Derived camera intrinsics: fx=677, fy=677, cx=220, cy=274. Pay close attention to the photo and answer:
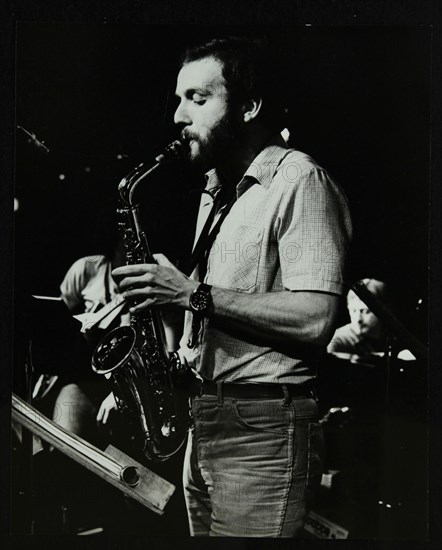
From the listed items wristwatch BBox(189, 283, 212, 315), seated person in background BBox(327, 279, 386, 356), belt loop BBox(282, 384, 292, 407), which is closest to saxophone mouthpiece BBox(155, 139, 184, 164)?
wristwatch BBox(189, 283, 212, 315)

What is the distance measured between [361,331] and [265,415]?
42cm

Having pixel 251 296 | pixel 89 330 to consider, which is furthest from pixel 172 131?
pixel 89 330

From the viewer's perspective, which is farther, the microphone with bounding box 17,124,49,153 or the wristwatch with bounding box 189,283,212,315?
the microphone with bounding box 17,124,49,153

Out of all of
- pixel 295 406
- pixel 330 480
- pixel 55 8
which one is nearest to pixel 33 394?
pixel 295 406

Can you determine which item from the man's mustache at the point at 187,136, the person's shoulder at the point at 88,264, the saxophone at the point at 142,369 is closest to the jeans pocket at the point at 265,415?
the saxophone at the point at 142,369

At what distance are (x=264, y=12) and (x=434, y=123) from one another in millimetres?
697

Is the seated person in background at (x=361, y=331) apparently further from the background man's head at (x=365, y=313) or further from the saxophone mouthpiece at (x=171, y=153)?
the saxophone mouthpiece at (x=171, y=153)

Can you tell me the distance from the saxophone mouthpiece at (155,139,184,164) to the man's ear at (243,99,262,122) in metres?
0.24

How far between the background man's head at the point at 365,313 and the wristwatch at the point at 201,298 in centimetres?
46

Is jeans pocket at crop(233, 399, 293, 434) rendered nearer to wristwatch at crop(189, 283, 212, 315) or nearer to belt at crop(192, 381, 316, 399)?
belt at crop(192, 381, 316, 399)

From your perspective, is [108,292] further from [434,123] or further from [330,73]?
[434,123]

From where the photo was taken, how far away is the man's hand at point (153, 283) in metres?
2.22

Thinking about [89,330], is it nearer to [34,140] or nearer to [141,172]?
[141,172]

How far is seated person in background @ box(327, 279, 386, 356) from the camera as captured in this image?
7.25 ft
